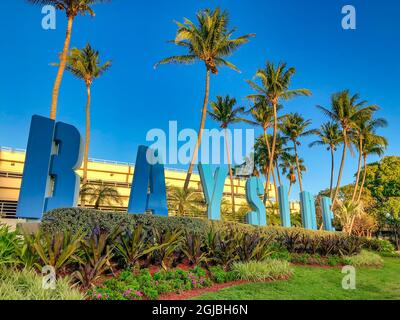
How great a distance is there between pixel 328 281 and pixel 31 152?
10.7 m

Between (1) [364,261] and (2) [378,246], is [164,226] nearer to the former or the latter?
(1) [364,261]

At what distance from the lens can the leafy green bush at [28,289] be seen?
19.7 ft

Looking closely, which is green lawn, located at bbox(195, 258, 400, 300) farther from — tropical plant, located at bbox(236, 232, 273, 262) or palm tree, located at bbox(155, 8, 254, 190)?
palm tree, located at bbox(155, 8, 254, 190)

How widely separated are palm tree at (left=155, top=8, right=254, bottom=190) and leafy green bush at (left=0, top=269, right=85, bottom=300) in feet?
63.1

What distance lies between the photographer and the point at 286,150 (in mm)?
51594

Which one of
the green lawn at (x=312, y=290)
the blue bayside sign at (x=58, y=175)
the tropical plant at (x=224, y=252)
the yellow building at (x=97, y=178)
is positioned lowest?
the green lawn at (x=312, y=290)

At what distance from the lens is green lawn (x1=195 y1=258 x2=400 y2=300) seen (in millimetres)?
8375

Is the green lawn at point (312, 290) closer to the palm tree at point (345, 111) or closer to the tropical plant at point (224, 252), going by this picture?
the tropical plant at point (224, 252)

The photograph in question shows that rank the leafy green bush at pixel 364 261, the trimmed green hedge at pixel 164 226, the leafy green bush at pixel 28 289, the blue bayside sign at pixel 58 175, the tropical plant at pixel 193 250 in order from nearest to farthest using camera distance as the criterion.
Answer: the leafy green bush at pixel 28 289 < the tropical plant at pixel 193 250 < the trimmed green hedge at pixel 164 226 < the blue bayside sign at pixel 58 175 < the leafy green bush at pixel 364 261

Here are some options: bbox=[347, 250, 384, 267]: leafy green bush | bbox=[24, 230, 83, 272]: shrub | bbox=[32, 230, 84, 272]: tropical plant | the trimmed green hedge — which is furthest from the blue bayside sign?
bbox=[347, 250, 384, 267]: leafy green bush

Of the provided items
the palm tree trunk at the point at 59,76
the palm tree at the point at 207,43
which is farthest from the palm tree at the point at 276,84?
the palm tree trunk at the point at 59,76

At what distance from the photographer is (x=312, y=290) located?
9539 millimetres

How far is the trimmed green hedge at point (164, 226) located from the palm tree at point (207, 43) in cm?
1067
